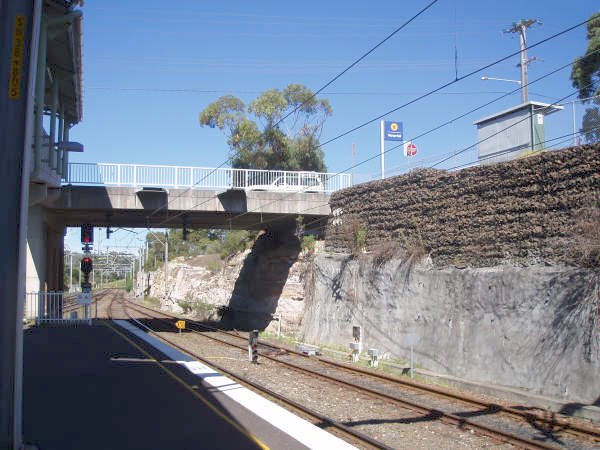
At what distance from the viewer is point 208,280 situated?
180 feet

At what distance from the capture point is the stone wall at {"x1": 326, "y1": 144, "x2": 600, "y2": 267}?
1428 centimetres

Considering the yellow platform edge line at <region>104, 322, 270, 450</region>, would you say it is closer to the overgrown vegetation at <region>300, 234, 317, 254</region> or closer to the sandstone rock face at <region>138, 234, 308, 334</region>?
the overgrown vegetation at <region>300, 234, 317, 254</region>

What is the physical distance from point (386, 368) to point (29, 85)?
49.0 feet

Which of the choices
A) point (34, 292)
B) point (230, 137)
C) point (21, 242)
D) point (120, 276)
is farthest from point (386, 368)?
point (120, 276)

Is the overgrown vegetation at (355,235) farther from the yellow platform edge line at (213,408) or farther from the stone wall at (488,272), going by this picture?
the yellow platform edge line at (213,408)

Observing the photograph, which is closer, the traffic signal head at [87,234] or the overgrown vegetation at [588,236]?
the overgrown vegetation at [588,236]

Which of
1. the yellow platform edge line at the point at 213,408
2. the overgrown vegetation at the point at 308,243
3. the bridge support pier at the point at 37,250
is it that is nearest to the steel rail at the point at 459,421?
the yellow platform edge line at the point at 213,408

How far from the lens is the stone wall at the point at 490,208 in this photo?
14.3 metres

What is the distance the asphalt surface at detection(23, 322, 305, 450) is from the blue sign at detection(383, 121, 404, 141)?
18942mm

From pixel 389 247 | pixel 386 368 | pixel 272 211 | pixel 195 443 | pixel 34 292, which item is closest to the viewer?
pixel 195 443

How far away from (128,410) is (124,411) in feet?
0.29

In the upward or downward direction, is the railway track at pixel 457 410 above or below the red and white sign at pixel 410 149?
below

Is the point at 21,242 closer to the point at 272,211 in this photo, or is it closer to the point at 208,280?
the point at 272,211

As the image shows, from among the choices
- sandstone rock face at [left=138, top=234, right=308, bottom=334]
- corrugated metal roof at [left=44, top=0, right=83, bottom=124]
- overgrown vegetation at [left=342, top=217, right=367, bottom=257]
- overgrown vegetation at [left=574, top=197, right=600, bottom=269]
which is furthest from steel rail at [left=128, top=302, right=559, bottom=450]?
sandstone rock face at [left=138, top=234, right=308, bottom=334]
